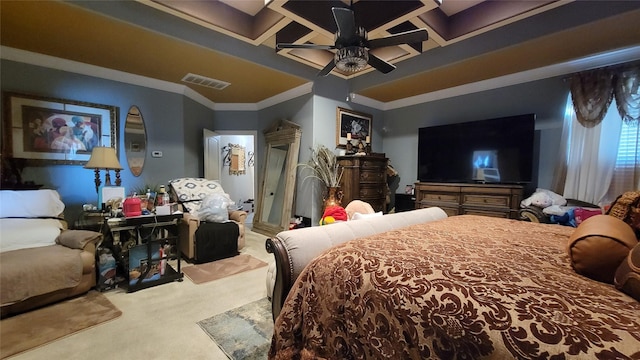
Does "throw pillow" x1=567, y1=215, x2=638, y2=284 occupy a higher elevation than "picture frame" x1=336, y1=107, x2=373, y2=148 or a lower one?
lower

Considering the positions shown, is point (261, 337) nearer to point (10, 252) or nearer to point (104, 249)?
point (104, 249)

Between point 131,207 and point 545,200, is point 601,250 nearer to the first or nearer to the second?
point 545,200

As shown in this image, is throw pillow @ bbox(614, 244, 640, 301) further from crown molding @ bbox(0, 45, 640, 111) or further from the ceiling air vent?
the ceiling air vent

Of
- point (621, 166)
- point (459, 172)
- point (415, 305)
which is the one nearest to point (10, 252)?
point (415, 305)

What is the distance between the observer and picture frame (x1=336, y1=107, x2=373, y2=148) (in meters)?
4.39

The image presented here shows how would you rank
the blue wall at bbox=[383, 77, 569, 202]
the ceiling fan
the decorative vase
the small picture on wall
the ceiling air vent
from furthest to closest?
the small picture on wall → the decorative vase → the ceiling air vent → the blue wall at bbox=[383, 77, 569, 202] → the ceiling fan

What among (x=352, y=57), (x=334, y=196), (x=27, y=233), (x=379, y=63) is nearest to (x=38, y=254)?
(x=27, y=233)

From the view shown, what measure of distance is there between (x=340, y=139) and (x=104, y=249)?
350 centimetres

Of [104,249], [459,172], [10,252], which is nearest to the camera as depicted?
A: [10,252]

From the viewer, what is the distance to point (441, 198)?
12.7 feet

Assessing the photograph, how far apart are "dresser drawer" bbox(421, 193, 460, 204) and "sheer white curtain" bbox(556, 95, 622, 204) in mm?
1257

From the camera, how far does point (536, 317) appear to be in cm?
67

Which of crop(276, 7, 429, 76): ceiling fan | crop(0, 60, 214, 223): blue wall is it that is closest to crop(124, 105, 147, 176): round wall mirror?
crop(0, 60, 214, 223): blue wall

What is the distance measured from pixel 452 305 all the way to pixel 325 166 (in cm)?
336
